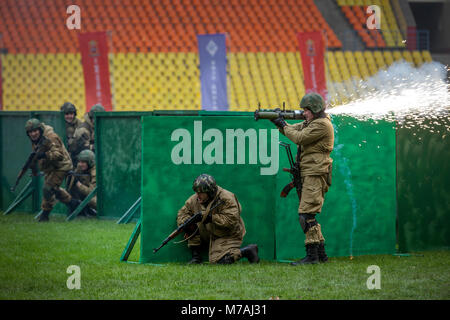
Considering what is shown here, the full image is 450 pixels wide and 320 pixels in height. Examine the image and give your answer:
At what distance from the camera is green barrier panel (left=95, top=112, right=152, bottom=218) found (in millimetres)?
12625

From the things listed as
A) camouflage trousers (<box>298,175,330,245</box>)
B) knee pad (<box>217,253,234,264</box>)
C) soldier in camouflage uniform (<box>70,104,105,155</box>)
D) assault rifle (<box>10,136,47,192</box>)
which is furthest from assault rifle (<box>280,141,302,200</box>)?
soldier in camouflage uniform (<box>70,104,105,155</box>)

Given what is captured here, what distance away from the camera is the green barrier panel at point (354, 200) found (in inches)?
344

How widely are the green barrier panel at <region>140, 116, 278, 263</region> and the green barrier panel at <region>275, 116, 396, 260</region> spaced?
0.27 m

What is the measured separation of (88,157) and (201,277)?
6.51 metres

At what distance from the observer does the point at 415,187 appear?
370 inches

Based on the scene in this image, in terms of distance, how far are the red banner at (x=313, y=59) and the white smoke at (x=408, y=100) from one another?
10.2m

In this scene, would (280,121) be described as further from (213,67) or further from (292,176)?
(213,67)

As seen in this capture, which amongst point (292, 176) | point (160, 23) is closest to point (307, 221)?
point (292, 176)

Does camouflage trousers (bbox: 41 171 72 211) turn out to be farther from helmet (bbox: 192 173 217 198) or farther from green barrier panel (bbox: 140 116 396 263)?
helmet (bbox: 192 173 217 198)
